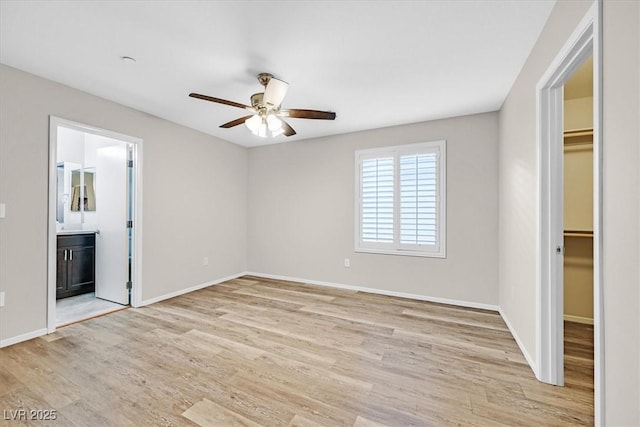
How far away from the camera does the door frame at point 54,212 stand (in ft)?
8.82

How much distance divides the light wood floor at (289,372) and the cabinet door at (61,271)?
1.26 metres

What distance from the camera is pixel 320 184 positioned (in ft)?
15.0

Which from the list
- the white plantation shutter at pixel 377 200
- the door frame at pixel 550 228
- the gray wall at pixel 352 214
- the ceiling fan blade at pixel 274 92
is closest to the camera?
the door frame at pixel 550 228

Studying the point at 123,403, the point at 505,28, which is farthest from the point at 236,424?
the point at 505,28

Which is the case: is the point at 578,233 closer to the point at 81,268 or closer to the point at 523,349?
the point at 523,349

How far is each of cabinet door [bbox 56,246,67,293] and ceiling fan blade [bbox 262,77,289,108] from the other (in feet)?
12.0

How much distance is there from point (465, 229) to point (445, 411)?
243cm

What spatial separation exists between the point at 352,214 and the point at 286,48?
2.65 m

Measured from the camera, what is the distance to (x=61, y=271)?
3738mm

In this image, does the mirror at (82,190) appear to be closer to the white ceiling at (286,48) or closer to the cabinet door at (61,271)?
the cabinet door at (61,271)

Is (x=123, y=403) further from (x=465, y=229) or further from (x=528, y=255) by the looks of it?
(x=465, y=229)

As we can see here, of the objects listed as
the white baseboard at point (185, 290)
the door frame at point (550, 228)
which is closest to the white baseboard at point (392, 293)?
the white baseboard at point (185, 290)
